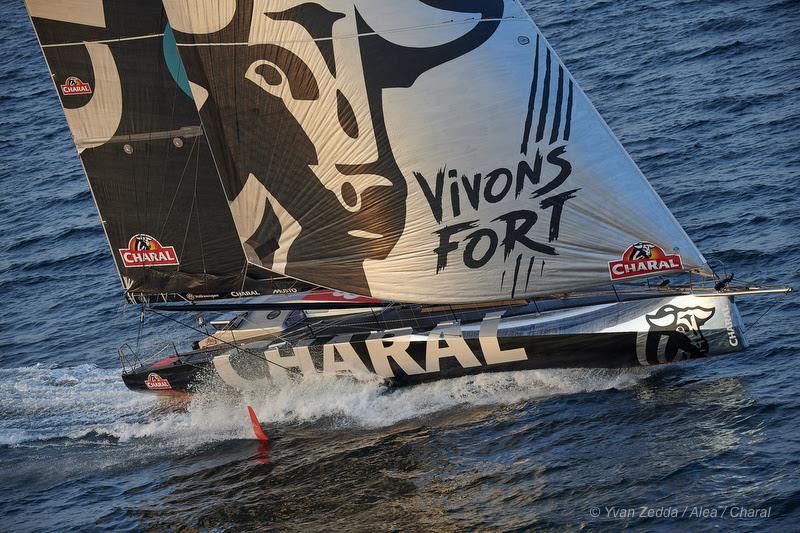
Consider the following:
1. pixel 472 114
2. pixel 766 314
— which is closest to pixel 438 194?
pixel 472 114

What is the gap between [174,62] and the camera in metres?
20.0

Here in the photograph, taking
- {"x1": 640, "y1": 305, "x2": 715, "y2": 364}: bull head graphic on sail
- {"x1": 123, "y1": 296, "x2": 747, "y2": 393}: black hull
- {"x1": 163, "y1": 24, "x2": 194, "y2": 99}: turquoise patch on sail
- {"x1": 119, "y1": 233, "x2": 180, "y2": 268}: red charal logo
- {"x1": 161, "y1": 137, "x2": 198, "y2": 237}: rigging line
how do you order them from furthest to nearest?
{"x1": 119, "y1": 233, "x2": 180, "y2": 268}: red charal logo, {"x1": 161, "y1": 137, "x2": 198, "y2": 237}: rigging line, {"x1": 163, "y1": 24, "x2": 194, "y2": 99}: turquoise patch on sail, {"x1": 123, "y1": 296, "x2": 747, "y2": 393}: black hull, {"x1": 640, "y1": 305, "x2": 715, "y2": 364}: bull head graphic on sail

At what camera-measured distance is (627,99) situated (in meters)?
34.0

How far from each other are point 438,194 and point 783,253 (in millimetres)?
9057

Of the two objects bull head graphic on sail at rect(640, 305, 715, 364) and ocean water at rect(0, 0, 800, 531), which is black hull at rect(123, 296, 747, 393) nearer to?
bull head graphic on sail at rect(640, 305, 715, 364)

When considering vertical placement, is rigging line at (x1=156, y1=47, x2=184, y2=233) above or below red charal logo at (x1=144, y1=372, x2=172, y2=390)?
above

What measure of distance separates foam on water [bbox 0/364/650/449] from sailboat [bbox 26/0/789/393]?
0.37 meters

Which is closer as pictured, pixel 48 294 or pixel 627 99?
pixel 48 294

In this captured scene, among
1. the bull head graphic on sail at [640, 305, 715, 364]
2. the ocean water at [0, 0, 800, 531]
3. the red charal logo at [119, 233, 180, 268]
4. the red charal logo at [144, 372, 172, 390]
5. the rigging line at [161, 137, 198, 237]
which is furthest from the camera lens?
the red charal logo at [144, 372, 172, 390]

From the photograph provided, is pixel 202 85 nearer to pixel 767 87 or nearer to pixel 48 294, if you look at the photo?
pixel 48 294

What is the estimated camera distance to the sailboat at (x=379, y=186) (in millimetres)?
17859

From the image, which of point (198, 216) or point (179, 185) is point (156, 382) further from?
point (179, 185)

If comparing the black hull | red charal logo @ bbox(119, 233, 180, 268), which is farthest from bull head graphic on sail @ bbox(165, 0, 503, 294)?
red charal logo @ bbox(119, 233, 180, 268)

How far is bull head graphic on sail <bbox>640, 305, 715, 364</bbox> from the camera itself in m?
18.8
